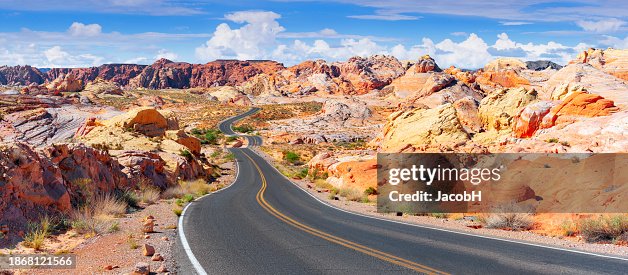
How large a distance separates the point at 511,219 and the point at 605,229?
328cm

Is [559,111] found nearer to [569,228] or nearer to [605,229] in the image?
[569,228]

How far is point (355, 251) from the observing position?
1095cm

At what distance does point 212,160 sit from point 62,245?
49953 millimetres

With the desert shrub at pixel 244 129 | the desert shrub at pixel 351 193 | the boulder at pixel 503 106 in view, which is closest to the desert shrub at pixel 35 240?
the desert shrub at pixel 351 193

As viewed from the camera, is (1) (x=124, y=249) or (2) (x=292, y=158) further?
(2) (x=292, y=158)

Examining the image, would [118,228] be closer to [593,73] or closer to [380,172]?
[380,172]

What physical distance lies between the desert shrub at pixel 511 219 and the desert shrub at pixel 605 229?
2.53 m

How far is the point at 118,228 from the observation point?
1352 centimetres

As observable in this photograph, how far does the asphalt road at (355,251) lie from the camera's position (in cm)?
921

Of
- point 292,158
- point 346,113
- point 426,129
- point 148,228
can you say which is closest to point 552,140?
point 426,129

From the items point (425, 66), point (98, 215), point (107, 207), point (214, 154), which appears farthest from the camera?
point (425, 66)

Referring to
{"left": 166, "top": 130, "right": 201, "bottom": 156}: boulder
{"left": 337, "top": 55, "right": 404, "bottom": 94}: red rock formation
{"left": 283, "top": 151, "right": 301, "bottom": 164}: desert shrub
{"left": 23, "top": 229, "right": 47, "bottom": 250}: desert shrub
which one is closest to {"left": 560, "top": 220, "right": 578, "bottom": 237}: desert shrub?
{"left": 23, "top": 229, "right": 47, "bottom": 250}: desert shrub

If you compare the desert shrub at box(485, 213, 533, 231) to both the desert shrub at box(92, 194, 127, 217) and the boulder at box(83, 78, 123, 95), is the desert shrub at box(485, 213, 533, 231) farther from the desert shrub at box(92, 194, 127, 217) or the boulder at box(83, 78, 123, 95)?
the boulder at box(83, 78, 123, 95)

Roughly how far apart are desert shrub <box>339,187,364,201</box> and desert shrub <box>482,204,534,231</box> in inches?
514
